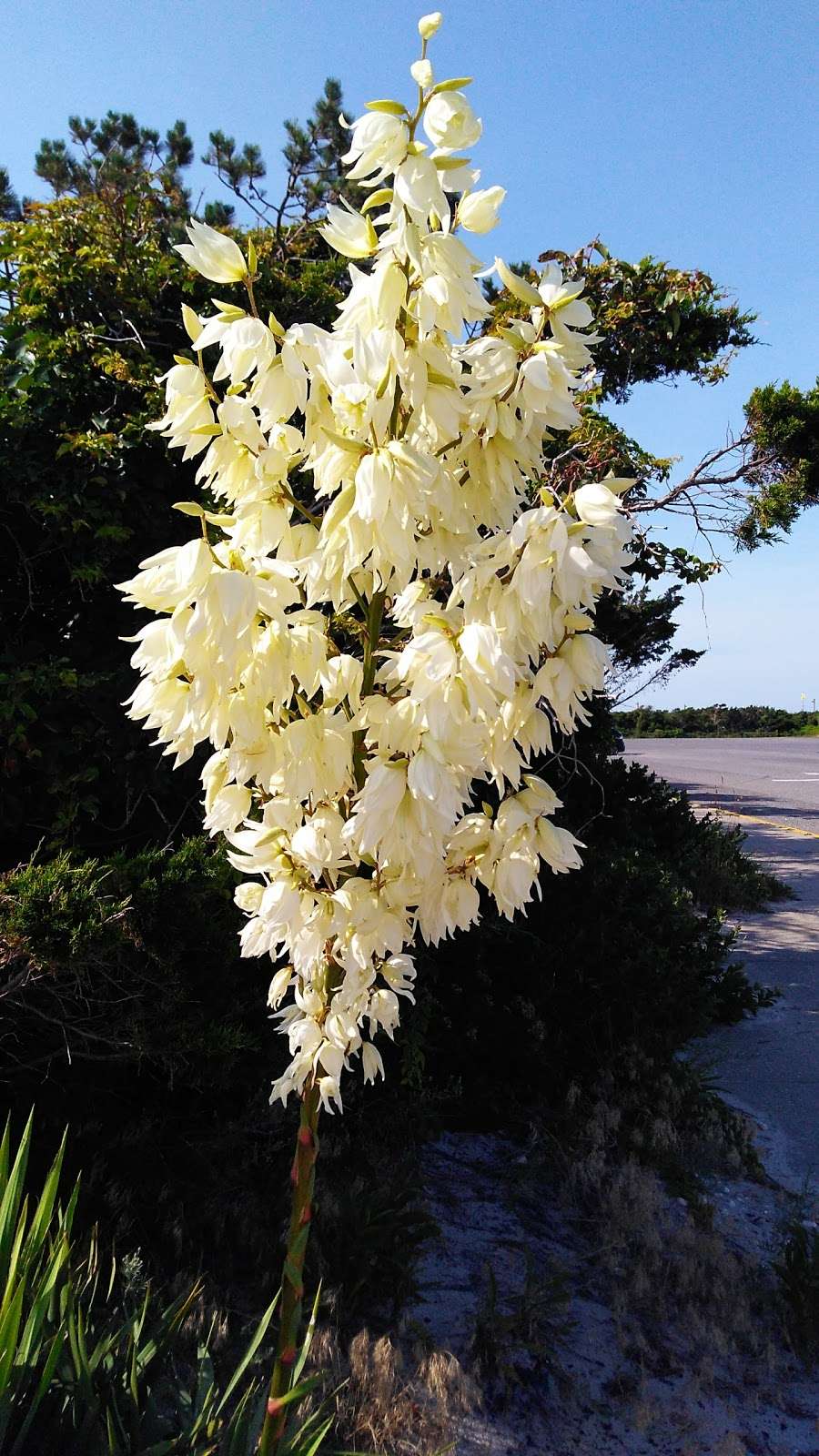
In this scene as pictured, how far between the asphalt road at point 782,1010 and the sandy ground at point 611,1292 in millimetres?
11

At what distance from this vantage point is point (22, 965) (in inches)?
100.0

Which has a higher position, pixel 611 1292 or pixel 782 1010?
pixel 782 1010

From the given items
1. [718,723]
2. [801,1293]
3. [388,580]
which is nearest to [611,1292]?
[801,1293]

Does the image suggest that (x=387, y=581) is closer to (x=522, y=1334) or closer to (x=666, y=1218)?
(x=522, y=1334)

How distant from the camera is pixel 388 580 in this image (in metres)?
1.42

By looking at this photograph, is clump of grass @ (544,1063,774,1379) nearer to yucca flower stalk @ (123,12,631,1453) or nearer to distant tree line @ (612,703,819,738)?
yucca flower stalk @ (123,12,631,1453)

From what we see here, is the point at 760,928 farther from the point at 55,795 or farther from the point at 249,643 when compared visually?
the point at 249,643

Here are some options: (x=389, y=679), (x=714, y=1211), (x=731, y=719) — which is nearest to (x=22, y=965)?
(x=389, y=679)

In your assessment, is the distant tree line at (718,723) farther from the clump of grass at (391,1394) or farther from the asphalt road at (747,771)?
the clump of grass at (391,1394)

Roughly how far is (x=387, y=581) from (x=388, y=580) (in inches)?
0.7

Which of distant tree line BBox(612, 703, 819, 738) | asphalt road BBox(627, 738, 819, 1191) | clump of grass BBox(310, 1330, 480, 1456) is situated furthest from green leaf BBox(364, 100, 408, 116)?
distant tree line BBox(612, 703, 819, 738)

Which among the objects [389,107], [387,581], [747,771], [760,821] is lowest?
[760,821]

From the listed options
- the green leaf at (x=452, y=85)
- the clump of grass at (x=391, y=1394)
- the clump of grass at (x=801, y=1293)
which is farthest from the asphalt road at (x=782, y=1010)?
the green leaf at (x=452, y=85)

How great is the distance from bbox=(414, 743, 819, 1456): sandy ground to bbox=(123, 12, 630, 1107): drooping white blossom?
1.55 m
